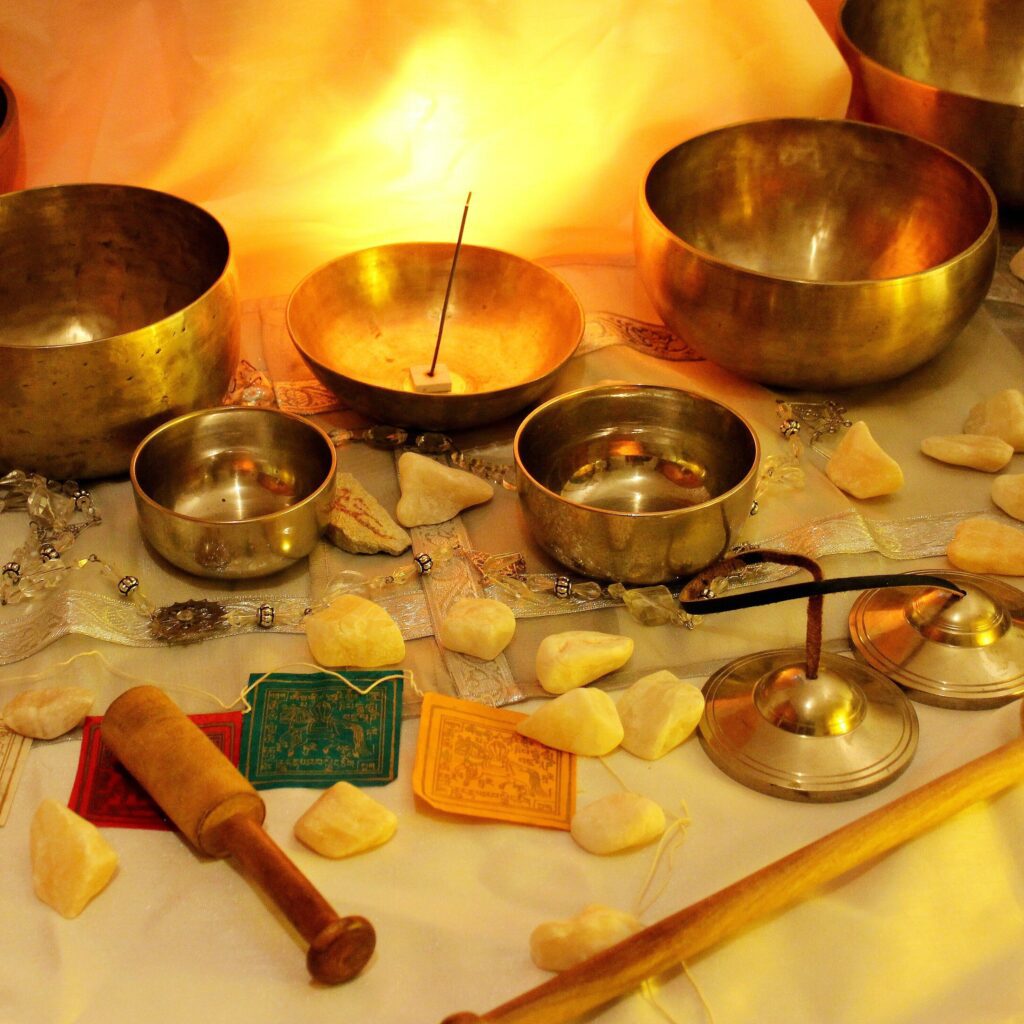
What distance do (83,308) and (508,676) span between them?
30.1 inches

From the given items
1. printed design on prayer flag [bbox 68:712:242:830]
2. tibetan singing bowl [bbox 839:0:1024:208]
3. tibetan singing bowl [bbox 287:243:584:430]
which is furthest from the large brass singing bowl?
tibetan singing bowl [bbox 839:0:1024:208]

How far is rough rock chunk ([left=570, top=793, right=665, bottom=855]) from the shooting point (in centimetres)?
98

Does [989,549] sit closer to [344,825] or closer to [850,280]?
[850,280]

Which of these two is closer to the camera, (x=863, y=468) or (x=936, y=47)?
(x=863, y=468)

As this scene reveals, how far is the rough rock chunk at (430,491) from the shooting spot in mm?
1332

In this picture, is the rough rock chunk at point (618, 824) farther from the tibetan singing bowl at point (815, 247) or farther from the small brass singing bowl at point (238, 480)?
the tibetan singing bowl at point (815, 247)

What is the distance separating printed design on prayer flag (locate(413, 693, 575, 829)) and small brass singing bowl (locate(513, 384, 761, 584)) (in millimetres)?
204

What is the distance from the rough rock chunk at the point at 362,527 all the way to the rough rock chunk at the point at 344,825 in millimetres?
340

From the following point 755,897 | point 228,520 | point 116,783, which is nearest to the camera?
point 755,897

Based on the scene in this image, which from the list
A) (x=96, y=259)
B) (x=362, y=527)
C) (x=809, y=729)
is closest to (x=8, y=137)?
(x=96, y=259)

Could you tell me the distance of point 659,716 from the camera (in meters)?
1.07

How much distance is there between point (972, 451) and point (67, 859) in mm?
999

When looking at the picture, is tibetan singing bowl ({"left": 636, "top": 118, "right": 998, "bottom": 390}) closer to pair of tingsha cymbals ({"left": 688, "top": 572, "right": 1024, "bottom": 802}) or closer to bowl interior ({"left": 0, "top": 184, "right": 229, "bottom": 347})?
pair of tingsha cymbals ({"left": 688, "top": 572, "right": 1024, "bottom": 802})

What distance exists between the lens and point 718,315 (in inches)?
57.0
